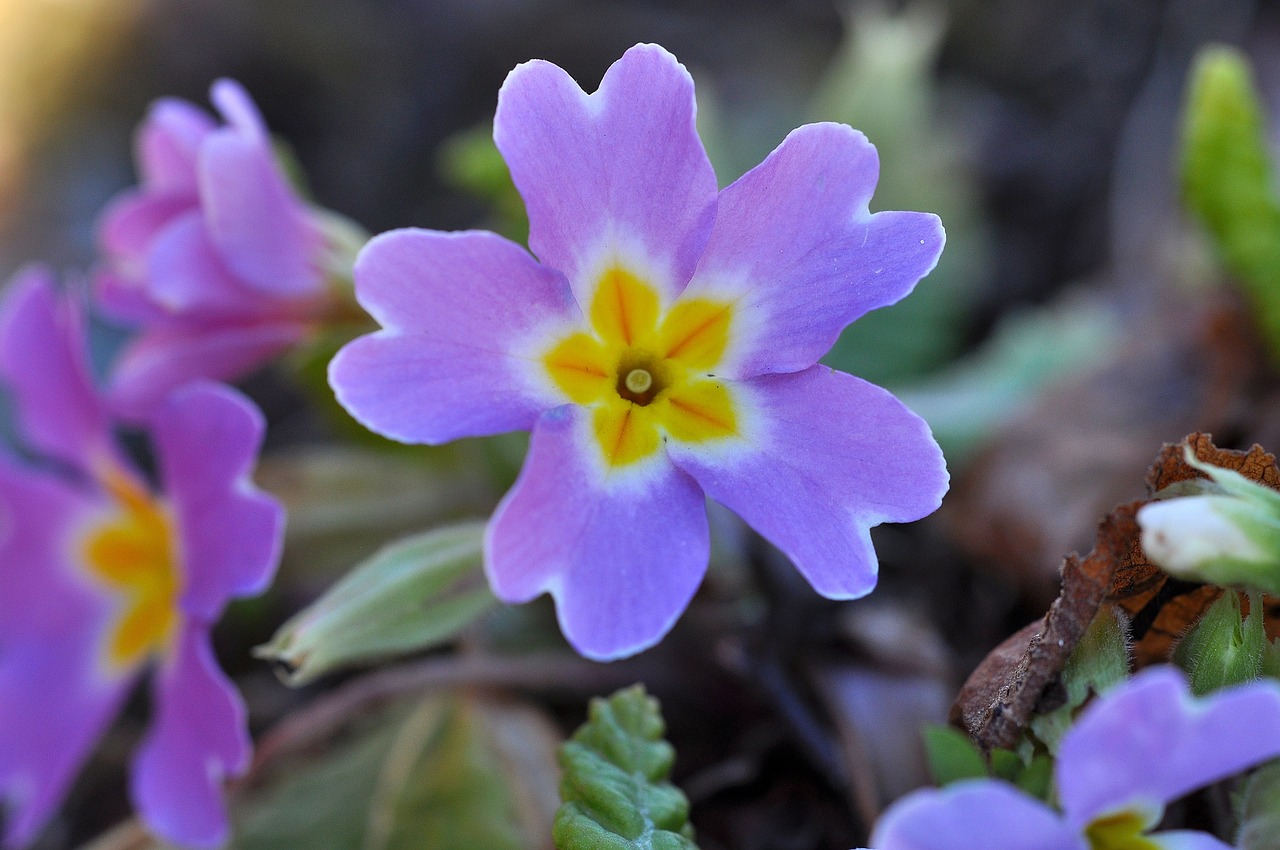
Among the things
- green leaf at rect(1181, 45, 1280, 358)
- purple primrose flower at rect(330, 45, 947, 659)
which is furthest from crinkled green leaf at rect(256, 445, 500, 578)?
green leaf at rect(1181, 45, 1280, 358)

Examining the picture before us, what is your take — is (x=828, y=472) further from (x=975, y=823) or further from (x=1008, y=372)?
(x=1008, y=372)

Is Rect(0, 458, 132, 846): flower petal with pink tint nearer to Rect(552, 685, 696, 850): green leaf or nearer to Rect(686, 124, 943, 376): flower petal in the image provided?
Rect(552, 685, 696, 850): green leaf

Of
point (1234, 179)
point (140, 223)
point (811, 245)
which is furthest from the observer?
point (1234, 179)

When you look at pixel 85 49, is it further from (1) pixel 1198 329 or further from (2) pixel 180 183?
(1) pixel 1198 329

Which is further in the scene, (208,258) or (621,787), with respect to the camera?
(208,258)

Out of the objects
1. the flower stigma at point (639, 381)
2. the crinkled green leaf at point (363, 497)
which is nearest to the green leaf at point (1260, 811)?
the flower stigma at point (639, 381)

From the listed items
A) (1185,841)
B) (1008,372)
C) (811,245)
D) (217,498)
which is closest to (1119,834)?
(1185,841)
